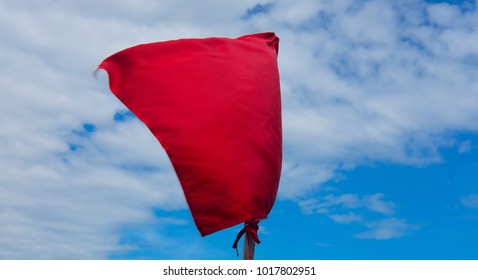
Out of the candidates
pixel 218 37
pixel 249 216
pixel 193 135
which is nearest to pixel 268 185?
pixel 249 216

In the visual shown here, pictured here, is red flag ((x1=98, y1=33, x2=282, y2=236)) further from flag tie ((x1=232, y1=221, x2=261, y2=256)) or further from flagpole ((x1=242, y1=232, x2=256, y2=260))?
flagpole ((x1=242, y1=232, x2=256, y2=260))

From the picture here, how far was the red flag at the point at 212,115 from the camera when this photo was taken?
4.85 meters

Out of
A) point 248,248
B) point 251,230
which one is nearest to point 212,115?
point 251,230

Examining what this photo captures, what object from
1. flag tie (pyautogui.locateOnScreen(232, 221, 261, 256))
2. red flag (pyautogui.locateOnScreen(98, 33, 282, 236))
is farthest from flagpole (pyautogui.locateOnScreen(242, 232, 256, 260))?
red flag (pyautogui.locateOnScreen(98, 33, 282, 236))

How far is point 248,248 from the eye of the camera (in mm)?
5004

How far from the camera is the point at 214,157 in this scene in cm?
486

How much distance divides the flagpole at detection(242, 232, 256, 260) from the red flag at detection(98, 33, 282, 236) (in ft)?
0.60

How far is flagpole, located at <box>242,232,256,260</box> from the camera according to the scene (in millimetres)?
4973

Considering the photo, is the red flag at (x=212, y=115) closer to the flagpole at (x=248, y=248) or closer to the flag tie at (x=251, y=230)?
the flag tie at (x=251, y=230)

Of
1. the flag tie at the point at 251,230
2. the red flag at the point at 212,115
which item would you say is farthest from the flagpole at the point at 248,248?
the red flag at the point at 212,115

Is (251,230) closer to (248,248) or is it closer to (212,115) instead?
(248,248)

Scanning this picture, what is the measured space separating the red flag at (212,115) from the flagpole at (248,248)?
0.60ft
